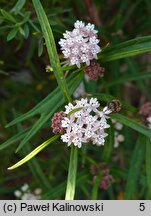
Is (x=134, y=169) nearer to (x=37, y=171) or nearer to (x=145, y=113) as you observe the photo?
(x=145, y=113)

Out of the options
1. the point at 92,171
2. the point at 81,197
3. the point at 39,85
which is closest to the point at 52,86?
the point at 39,85

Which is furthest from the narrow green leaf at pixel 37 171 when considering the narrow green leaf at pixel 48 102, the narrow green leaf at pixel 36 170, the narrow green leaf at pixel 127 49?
the narrow green leaf at pixel 127 49

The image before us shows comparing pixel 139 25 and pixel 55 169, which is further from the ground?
pixel 139 25

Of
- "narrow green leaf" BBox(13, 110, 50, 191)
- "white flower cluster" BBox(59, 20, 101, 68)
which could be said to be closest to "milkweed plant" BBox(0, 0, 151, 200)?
"white flower cluster" BBox(59, 20, 101, 68)

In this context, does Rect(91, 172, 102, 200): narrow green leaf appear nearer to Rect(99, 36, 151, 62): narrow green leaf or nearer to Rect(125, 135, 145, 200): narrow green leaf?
Rect(125, 135, 145, 200): narrow green leaf

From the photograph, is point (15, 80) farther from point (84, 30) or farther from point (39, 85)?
point (84, 30)

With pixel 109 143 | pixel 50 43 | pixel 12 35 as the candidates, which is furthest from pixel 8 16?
pixel 109 143
